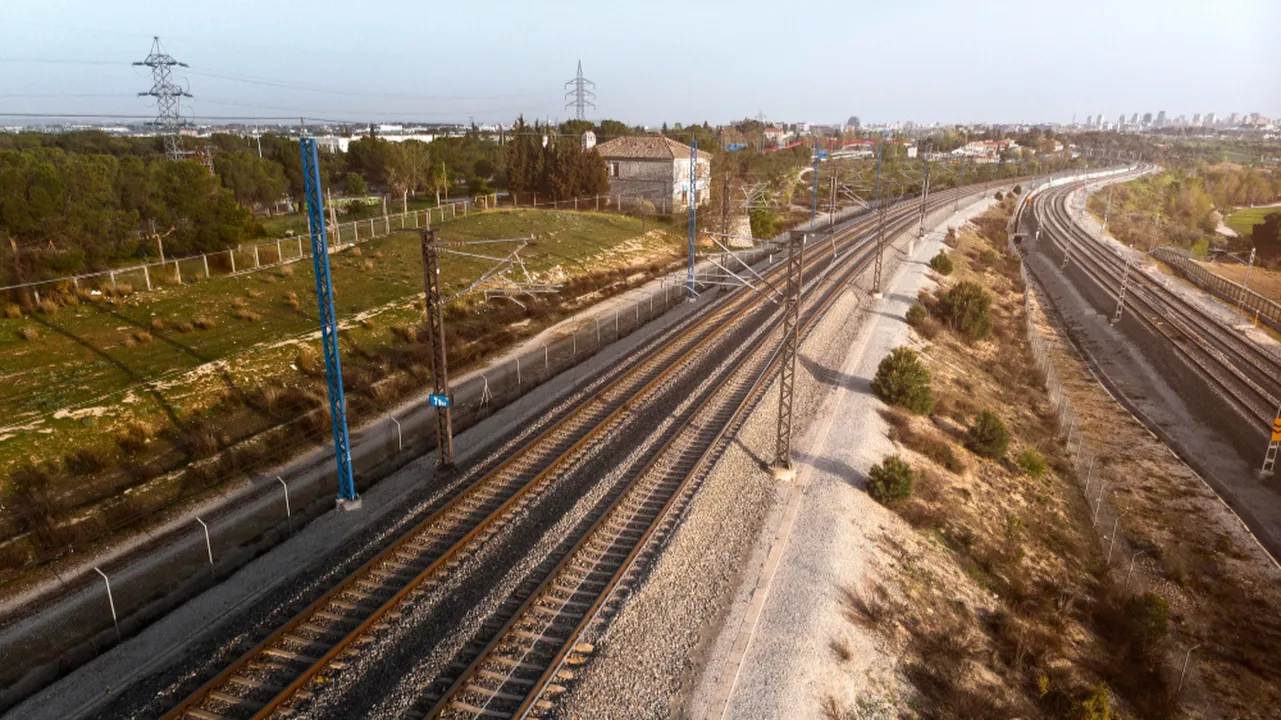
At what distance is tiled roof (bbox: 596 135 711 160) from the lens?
76188 mm

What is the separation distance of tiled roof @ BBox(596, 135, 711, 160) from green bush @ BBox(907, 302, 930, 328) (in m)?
38.1

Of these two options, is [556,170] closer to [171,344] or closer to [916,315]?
[916,315]

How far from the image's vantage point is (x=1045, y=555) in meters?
22.8

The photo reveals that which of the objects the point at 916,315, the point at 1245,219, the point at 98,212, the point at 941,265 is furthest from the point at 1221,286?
the point at 98,212

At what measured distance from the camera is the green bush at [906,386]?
29578 mm

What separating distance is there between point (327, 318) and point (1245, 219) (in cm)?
14633

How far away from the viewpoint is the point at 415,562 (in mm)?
17281

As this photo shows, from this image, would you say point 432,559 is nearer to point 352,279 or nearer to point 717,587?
point 717,587

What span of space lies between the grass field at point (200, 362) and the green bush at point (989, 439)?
21.4m

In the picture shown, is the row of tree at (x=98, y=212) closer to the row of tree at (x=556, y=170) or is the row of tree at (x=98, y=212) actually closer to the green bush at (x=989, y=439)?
the row of tree at (x=556, y=170)

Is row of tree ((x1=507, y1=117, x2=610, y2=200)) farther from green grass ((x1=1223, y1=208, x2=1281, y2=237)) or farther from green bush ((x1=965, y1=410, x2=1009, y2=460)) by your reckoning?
green grass ((x1=1223, y1=208, x2=1281, y2=237))

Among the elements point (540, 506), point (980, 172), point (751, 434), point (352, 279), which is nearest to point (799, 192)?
point (980, 172)

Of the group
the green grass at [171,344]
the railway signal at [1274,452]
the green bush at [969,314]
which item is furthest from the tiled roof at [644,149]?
the railway signal at [1274,452]

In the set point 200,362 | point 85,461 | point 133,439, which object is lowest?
point 85,461
